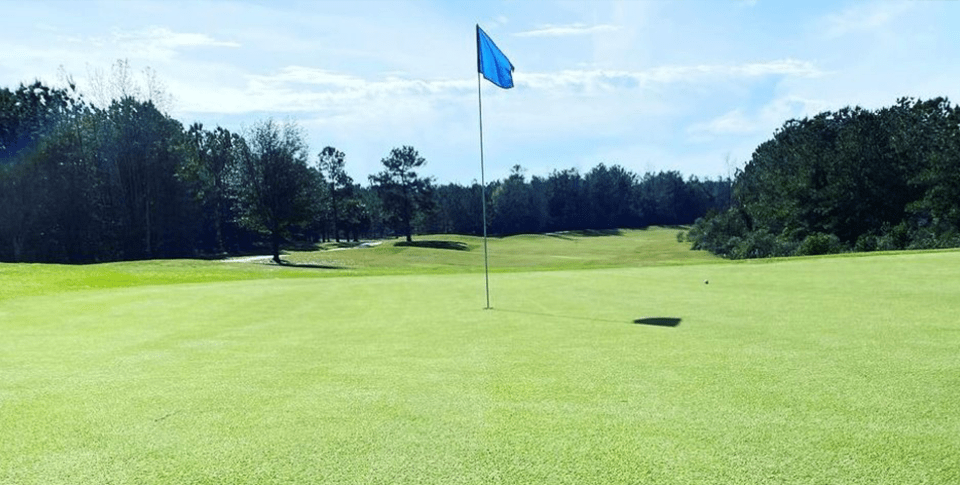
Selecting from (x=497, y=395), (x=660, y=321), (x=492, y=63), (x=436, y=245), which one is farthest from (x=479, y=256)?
(x=497, y=395)

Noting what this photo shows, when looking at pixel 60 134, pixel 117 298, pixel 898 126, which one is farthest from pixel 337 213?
pixel 117 298

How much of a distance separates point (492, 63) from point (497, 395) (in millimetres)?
10754

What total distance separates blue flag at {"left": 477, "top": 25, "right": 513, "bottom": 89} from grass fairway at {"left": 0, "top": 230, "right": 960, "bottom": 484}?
17.9 ft

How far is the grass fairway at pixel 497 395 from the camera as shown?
4.05m

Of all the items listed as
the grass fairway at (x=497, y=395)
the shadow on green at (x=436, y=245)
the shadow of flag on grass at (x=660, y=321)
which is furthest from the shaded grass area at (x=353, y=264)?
the shadow of flag on grass at (x=660, y=321)

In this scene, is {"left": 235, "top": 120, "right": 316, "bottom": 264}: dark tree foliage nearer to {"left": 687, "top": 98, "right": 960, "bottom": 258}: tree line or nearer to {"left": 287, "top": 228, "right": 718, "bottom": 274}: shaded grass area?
Result: {"left": 287, "top": 228, "right": 718, "bottom": 274}: shaded grass area

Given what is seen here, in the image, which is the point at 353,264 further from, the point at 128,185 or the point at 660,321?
the point at 660,321

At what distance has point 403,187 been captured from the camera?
9456 cm

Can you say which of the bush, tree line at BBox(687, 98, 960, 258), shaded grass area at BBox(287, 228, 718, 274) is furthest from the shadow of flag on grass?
shaded grass area at BBox(287, 228, 718, 274)

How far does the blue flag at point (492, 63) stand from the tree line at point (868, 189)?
33.0 m

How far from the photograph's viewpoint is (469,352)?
25.3ft

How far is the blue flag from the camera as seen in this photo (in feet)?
49.3

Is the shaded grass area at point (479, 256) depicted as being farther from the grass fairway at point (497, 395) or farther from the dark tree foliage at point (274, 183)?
the grass fairway at point (497, 395)

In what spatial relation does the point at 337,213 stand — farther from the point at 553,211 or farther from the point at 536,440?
the point at 536,440
